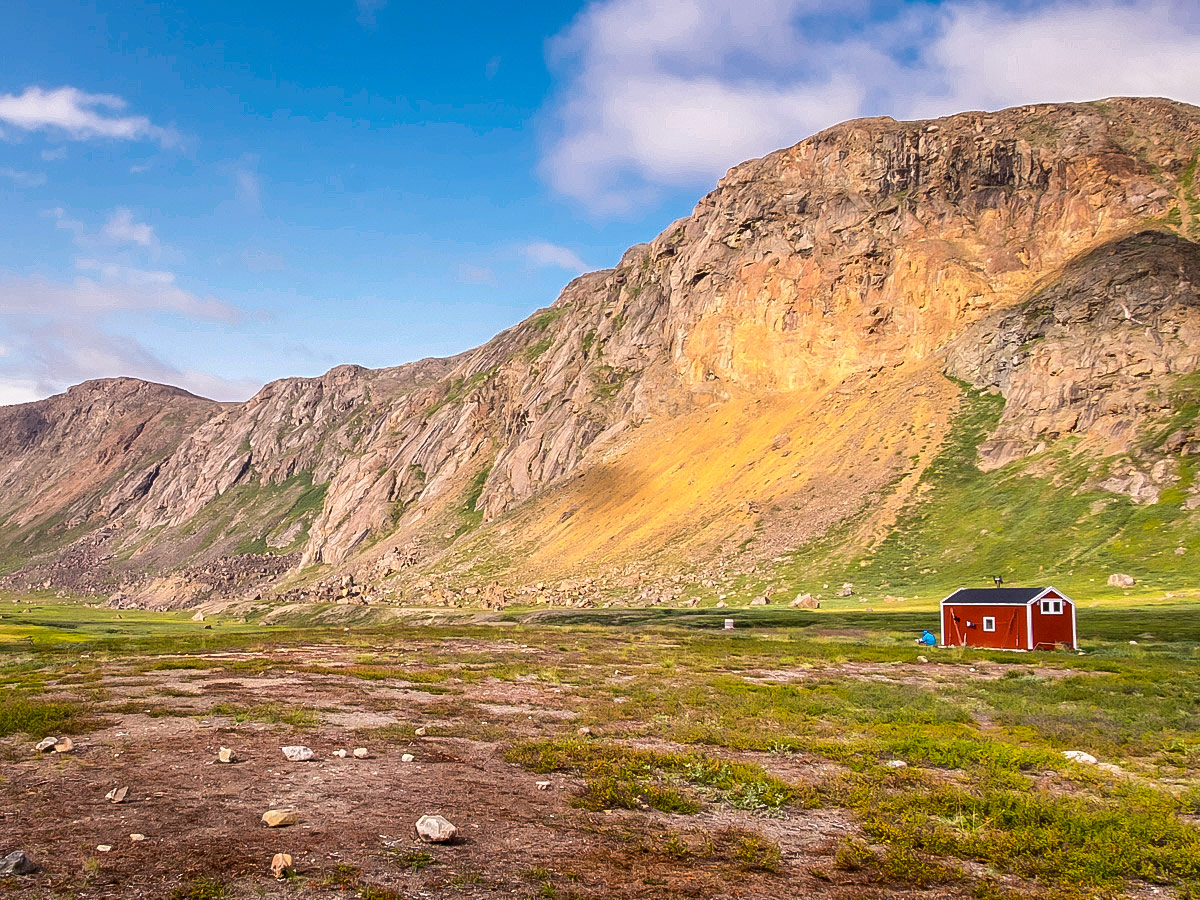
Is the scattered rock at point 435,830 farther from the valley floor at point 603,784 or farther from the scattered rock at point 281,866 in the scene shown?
the scattered rock at point 281,866

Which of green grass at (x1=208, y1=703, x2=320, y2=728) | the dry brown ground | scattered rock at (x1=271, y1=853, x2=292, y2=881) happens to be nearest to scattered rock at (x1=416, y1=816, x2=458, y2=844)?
the dry brown ground

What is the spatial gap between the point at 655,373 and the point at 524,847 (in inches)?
5571

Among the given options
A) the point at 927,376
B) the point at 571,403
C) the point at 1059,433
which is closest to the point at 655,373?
the point at 571,403

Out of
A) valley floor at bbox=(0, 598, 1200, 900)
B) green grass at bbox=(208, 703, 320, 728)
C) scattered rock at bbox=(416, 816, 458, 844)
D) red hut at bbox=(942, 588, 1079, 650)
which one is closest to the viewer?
valley floor at bbox=(0, 598, 1200, 900)

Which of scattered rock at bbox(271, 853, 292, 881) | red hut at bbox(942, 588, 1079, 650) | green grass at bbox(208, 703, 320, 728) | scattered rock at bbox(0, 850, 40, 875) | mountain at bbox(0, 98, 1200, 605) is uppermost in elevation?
mountain at bbox(0, 98, 1200, 605)

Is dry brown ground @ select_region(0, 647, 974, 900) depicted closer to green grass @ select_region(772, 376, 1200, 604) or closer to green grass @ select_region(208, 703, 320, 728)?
green grass @ select_region(208, 703, 320, 728)

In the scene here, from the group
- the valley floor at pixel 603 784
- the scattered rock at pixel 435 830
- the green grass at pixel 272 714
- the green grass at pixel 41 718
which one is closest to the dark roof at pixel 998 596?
the valley floor at pixel 603 784

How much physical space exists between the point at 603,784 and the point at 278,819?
627 centimetres

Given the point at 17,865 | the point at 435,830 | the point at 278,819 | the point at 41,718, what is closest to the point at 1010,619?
the point at 435,830

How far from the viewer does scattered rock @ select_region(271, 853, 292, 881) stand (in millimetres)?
9578

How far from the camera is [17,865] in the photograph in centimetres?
914

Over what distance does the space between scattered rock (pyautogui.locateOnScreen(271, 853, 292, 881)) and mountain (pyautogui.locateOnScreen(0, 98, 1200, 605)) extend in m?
79.9

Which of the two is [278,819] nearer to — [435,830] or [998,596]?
[435,830]

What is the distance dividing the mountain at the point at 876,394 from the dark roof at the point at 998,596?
27.1 metres
